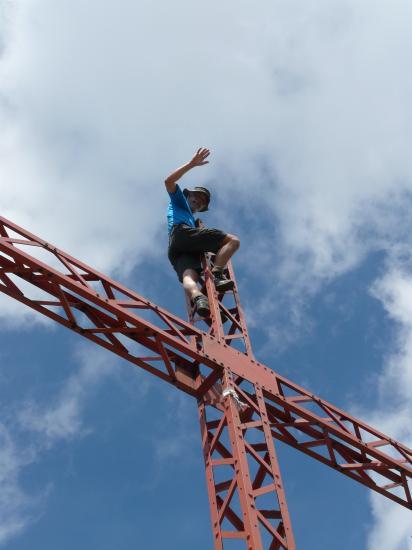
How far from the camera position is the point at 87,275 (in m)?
8.67

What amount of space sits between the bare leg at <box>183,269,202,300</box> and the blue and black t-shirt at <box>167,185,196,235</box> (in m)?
0.71

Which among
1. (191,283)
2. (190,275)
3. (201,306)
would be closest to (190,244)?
(190,275)

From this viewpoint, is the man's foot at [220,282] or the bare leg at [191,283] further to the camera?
the man's foot at [220,282]

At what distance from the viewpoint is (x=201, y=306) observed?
31.6 ft

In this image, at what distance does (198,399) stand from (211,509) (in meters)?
1.44

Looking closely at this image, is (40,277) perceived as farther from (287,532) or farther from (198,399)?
(287,532)

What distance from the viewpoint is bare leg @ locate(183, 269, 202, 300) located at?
9.90m

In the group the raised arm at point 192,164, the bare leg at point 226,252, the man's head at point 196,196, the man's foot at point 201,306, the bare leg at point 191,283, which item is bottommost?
the man's foot at point 201,306

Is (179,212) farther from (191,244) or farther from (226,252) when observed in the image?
(226,252)

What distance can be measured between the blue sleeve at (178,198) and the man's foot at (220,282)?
3.43 ft

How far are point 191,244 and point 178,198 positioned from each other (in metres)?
0.68

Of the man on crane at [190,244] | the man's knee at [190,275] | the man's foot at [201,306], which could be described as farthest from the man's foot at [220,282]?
the man's foot at [201,306]

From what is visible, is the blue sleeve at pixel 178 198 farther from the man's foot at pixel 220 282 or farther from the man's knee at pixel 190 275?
the man's foot at pixel 220 282

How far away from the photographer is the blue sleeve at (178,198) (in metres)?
10.4
